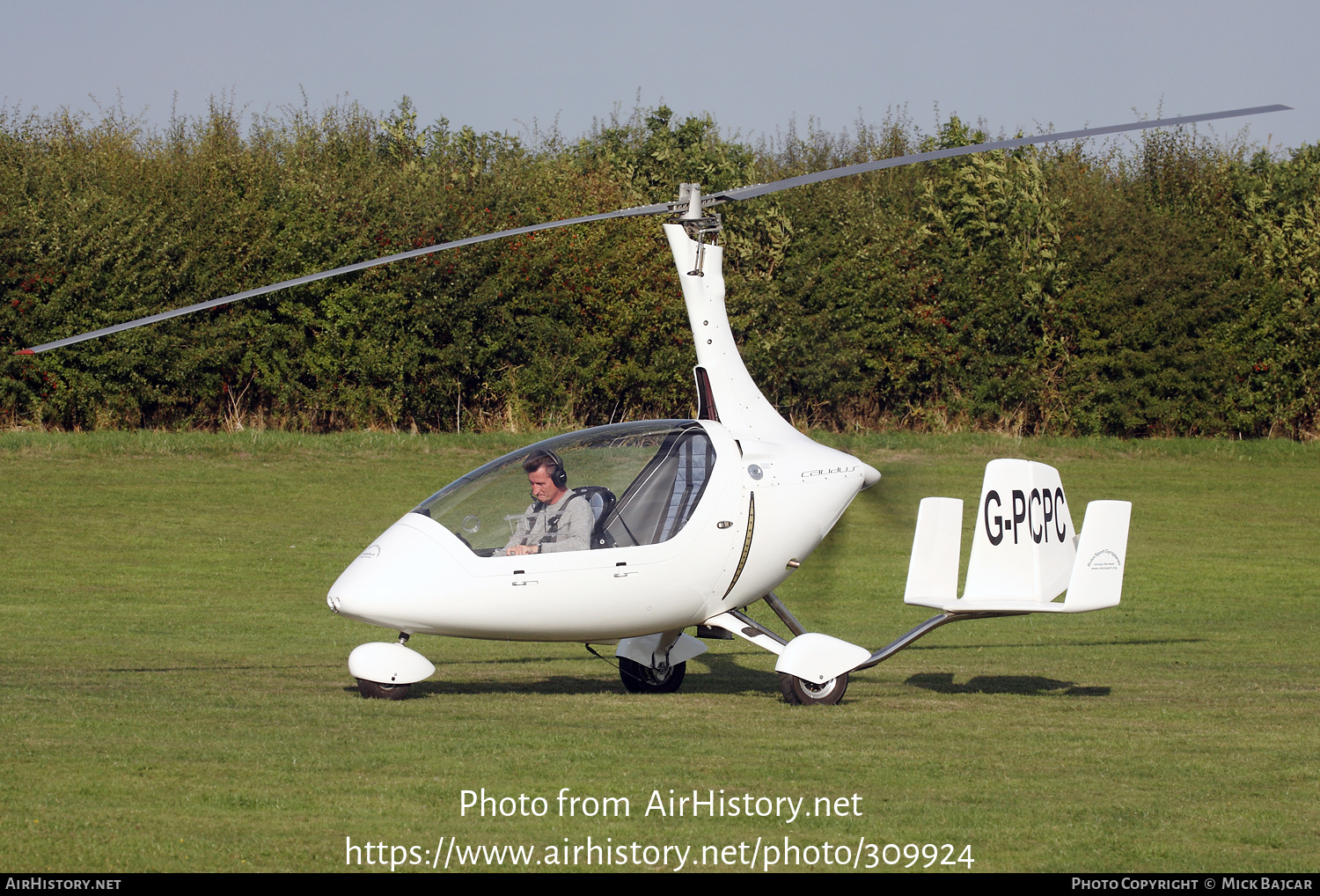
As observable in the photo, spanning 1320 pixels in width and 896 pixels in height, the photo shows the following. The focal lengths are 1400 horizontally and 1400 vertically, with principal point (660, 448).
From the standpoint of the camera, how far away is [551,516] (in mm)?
9641

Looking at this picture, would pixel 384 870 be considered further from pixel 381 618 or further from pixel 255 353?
pixel 255 353

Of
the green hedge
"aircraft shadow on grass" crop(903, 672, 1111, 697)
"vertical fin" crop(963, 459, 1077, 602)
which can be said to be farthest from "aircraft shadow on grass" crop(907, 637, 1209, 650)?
the green hedge

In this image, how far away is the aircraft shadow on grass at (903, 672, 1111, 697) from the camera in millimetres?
11148

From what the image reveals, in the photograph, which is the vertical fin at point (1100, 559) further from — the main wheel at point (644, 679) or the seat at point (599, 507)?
the seat at point (599, 507)

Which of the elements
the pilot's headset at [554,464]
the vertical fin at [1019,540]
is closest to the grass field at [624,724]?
the vertical fin at [1019,540]

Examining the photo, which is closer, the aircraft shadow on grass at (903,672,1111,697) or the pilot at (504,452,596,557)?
the pilot at (504,452,596,557)

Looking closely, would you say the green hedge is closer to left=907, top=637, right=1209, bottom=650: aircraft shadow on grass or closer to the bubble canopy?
left=907, top=637, right=1209, bottom=650: aircraft shadow on grass

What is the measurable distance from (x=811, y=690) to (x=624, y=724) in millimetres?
1708

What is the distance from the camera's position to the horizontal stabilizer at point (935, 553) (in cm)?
1050

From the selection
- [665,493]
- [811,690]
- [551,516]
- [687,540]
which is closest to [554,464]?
[551,516]

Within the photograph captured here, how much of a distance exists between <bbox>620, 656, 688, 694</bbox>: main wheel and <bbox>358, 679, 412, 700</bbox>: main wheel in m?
1.92

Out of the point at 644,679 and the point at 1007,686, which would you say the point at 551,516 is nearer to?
the point at 644,679

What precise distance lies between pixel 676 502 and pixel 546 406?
18533mm

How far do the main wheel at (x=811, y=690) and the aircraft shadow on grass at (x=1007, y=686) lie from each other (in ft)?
4.13
